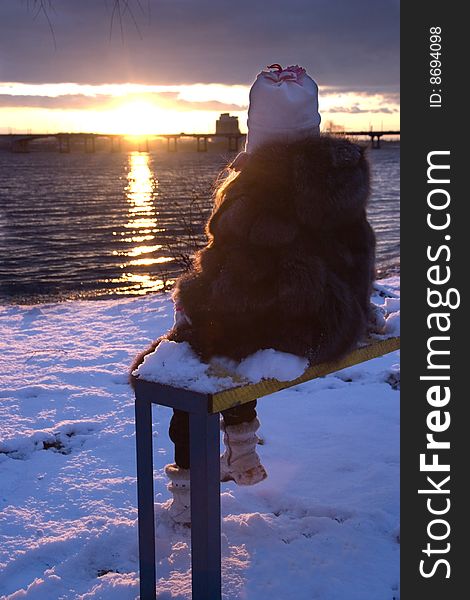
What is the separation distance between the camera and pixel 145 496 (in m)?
2.56

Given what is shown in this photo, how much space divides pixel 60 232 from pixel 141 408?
25167 mm

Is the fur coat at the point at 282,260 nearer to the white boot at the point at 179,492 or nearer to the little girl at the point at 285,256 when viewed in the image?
the little girl at the point at 285,256

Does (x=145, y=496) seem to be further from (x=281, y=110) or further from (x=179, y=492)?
(x=281, y=110)

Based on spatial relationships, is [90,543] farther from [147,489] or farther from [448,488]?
[448,488]

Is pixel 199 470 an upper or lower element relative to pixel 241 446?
upper

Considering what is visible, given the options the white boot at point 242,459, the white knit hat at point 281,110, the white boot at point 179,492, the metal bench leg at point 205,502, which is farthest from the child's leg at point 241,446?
the white knit hat at point 281,110

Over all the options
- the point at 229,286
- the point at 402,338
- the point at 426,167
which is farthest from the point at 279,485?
the point at 426,167

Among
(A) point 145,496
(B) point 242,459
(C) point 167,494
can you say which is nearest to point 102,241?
(C) point 167,494

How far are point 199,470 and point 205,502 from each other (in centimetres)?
12

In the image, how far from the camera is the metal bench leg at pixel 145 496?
2457 mm

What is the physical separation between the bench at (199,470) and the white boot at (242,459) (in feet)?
1.80

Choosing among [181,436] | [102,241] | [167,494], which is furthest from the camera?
[102,241]

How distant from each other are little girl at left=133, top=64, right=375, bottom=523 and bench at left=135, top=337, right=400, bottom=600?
0.66 ft

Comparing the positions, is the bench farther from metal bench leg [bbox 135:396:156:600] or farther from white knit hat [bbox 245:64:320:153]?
white knit hat [bbox 245:64:320:153]
